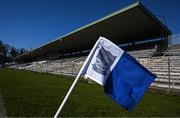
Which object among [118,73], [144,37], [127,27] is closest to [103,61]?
[118,73]

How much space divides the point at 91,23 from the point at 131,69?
3058 centimetres

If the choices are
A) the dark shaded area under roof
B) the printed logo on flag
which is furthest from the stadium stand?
the printed logo on flag

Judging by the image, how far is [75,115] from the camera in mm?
7121

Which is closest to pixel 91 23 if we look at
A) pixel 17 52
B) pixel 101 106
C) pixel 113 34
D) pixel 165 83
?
pixel 113 34

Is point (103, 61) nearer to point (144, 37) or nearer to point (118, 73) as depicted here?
point (118, 73)

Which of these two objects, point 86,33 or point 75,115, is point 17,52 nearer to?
point 86,33

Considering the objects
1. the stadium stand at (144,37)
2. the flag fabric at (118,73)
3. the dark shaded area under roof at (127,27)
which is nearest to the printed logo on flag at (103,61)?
the flag fabric at (118,73)

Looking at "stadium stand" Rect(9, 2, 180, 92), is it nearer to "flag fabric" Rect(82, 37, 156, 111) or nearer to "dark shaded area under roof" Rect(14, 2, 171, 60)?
→ "dark shaded area under roof" Rect(14, 2, 171, 60)

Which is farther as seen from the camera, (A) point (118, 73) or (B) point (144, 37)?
(B) point (144, 37)

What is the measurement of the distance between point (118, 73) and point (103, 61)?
0.92ft

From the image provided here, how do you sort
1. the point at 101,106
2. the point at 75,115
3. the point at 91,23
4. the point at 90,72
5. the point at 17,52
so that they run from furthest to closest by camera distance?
the point at 17,52
the point at 91,23
the point at 101,106
the point at 75,115
the point at 90,72

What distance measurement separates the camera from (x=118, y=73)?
150 inches

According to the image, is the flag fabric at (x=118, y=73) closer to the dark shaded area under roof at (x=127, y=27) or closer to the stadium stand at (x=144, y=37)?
the stadium stand at (x=144, y=37)

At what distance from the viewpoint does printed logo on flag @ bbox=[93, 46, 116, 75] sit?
152 inches
